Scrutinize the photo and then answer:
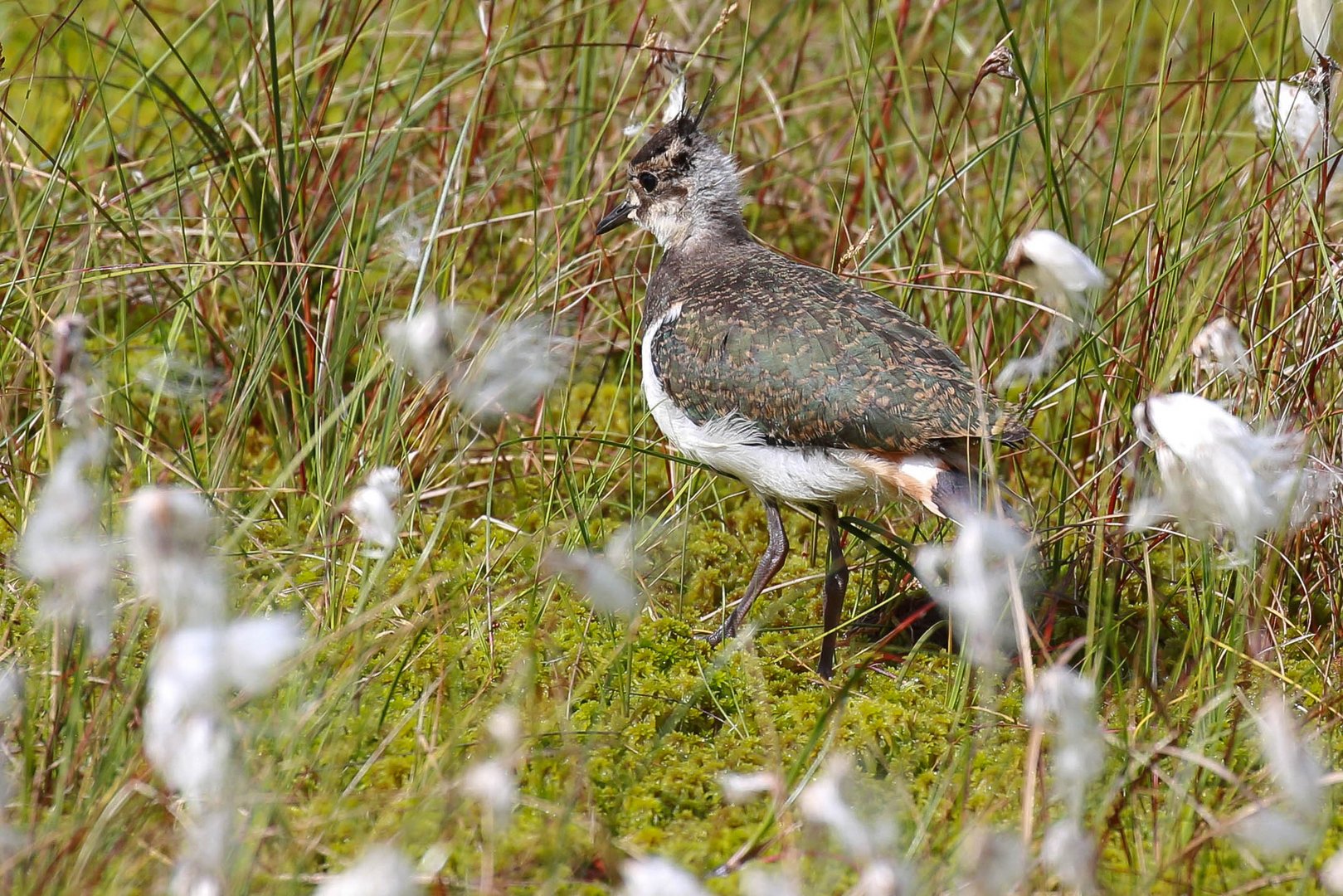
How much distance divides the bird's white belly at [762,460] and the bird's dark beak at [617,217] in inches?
42.1

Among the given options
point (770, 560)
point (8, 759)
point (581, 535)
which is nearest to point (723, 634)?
point (770, 560)

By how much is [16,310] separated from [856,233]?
3307mm

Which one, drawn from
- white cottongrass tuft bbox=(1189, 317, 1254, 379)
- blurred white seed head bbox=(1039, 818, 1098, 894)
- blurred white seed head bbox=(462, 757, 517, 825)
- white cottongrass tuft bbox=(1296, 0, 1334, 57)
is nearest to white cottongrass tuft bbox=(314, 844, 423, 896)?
blurred white seed head bbox=(462, 757, 517, 825)

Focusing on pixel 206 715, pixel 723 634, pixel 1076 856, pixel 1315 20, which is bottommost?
pixel 723 634

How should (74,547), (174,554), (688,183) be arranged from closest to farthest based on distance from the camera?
(174,554), (74,547), (688,183)

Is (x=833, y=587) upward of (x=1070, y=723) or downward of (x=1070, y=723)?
downward

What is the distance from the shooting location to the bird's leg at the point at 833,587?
4.54m

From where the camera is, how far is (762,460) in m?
4.43

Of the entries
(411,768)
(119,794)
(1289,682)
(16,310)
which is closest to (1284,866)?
(1289,682)

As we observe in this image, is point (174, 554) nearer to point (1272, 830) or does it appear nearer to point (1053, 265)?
point (1053, 265)

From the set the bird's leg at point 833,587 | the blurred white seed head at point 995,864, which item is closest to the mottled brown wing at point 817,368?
the bird's leg at point 833,587

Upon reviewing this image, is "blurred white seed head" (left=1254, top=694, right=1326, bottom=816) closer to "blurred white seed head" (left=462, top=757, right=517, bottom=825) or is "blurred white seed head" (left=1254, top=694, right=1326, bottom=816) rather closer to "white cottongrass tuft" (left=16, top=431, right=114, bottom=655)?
"blurred white seed head" (left=462, top=757, right=517, bottom=825)

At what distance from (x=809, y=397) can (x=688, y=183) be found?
1447 mm

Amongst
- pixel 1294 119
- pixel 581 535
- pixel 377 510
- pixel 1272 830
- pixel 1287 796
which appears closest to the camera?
pixel 1272 830
